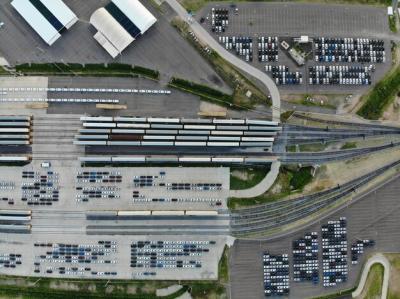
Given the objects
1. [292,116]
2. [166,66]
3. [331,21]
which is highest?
[331,21]

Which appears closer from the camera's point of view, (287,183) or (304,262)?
(304,262)

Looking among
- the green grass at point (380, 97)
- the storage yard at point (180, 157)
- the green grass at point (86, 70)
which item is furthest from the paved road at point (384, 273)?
the green grass at point (86, 70)

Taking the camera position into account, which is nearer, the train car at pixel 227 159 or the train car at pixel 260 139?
the train car at pixel 227 159

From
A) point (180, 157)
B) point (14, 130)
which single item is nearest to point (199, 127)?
point (180, 157)

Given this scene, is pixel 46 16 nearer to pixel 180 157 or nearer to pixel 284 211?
pixel 180 157

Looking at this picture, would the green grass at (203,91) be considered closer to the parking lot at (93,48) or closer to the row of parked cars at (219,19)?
the parking lot at (93,48)

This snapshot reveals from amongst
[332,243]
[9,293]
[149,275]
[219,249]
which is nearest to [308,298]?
[332,243]

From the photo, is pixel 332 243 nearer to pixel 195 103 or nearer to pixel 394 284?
pixel 394 284
